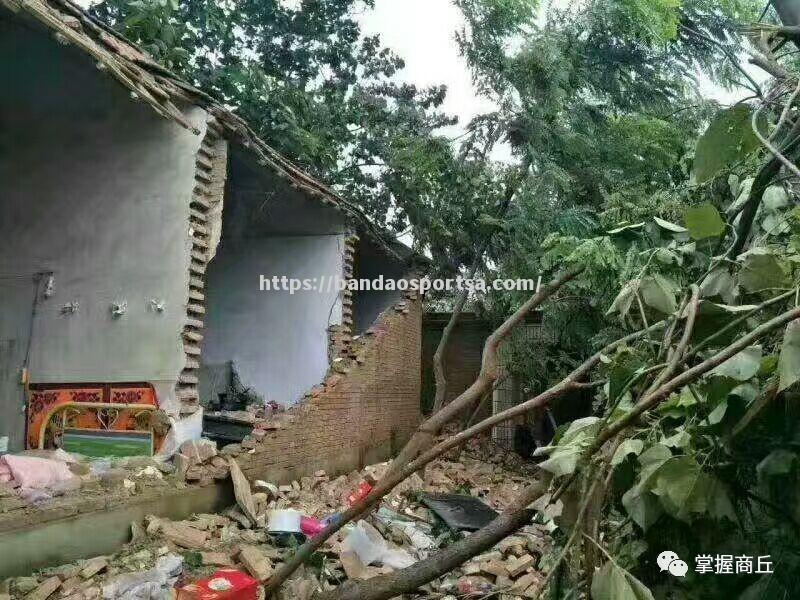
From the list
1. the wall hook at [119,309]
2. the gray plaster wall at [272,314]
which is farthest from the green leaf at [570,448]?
the gray plaster wall at [272,314]

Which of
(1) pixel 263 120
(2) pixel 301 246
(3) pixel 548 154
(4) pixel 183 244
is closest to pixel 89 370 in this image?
(4) pixel 183 244

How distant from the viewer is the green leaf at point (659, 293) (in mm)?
2150

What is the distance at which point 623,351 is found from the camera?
222cm

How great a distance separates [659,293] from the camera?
7.14ft

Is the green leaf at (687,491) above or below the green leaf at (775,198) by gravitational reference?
below

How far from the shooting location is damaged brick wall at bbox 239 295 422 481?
618 cm

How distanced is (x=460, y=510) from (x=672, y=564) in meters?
4.50

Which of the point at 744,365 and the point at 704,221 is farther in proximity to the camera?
the point at 704,221

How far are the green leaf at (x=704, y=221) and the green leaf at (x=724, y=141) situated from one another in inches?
4.7

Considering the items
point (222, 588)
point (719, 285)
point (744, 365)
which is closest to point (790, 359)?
point (744, 365)

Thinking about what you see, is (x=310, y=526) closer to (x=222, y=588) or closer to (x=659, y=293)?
(x=222, y=588)

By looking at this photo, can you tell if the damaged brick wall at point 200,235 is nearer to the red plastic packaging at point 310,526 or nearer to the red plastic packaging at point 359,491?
the red plastic packaging at point 310,526

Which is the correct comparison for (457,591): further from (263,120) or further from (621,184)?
(263,120)

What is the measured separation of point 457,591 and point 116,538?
7.68 feet
